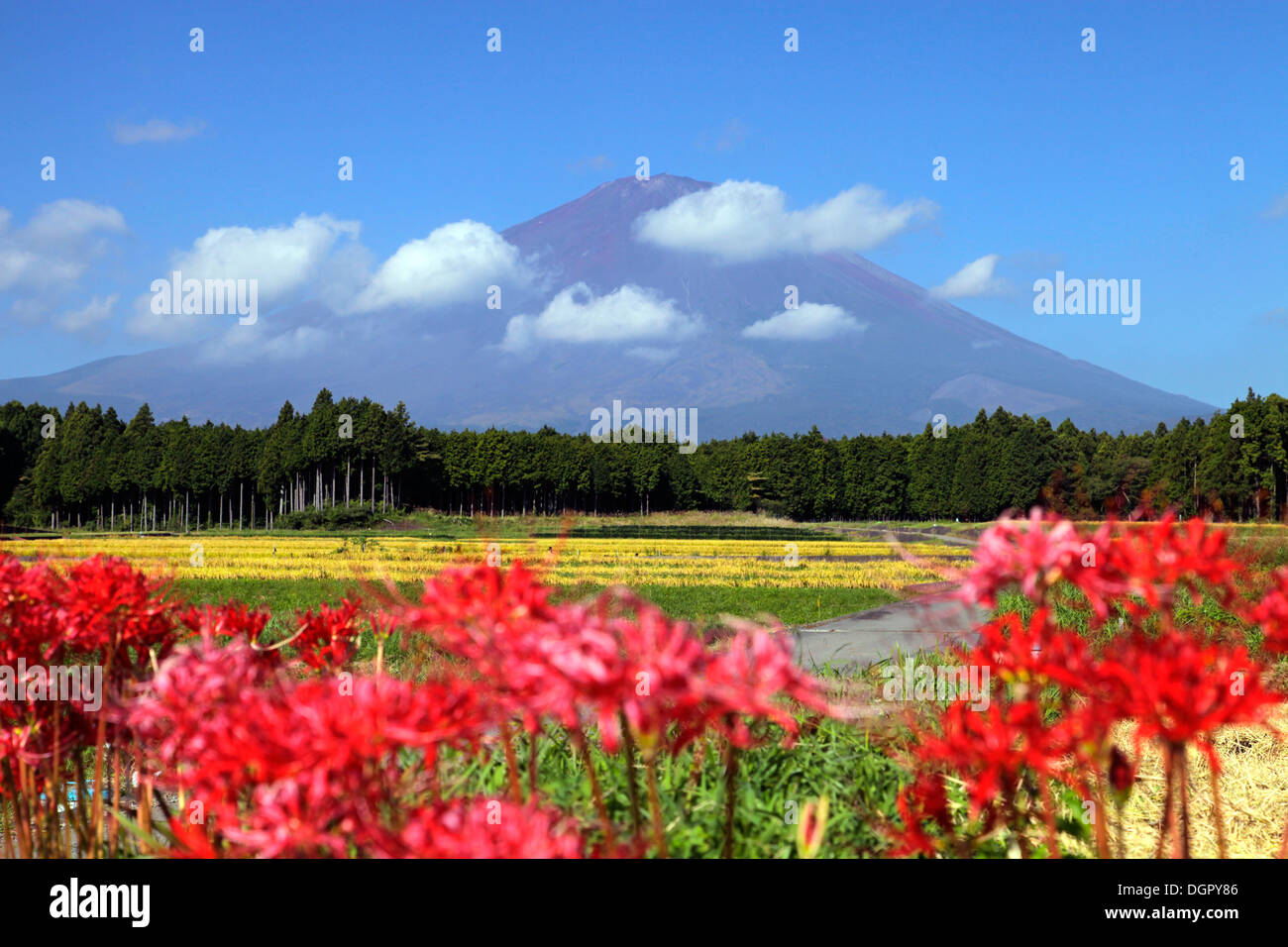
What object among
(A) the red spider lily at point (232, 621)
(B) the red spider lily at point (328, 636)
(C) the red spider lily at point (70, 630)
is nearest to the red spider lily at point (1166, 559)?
(B) the red spider lily at point (328, 636)

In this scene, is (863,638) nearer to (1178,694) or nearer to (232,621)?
(232,621)

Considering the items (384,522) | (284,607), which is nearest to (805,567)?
(284,607)

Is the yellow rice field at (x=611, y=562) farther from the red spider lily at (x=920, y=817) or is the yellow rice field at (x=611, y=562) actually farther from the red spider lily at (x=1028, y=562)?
the red spider lily at (x=1028, y=562)

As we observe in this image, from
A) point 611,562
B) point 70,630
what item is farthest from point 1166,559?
point 611,562

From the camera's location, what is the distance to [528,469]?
61531 millimetres

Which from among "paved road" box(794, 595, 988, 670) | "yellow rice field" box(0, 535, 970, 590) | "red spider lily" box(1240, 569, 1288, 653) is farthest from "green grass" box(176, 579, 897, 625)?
"red spider lily" box(1240, 569, 1288, 653)

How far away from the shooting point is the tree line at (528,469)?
38.5 meters

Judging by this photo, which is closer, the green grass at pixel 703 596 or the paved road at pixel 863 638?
the paved road at pixel 863 638

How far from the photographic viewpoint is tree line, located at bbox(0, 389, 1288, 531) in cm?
3847

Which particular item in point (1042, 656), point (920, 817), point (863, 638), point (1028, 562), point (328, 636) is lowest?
point (863, 638)
